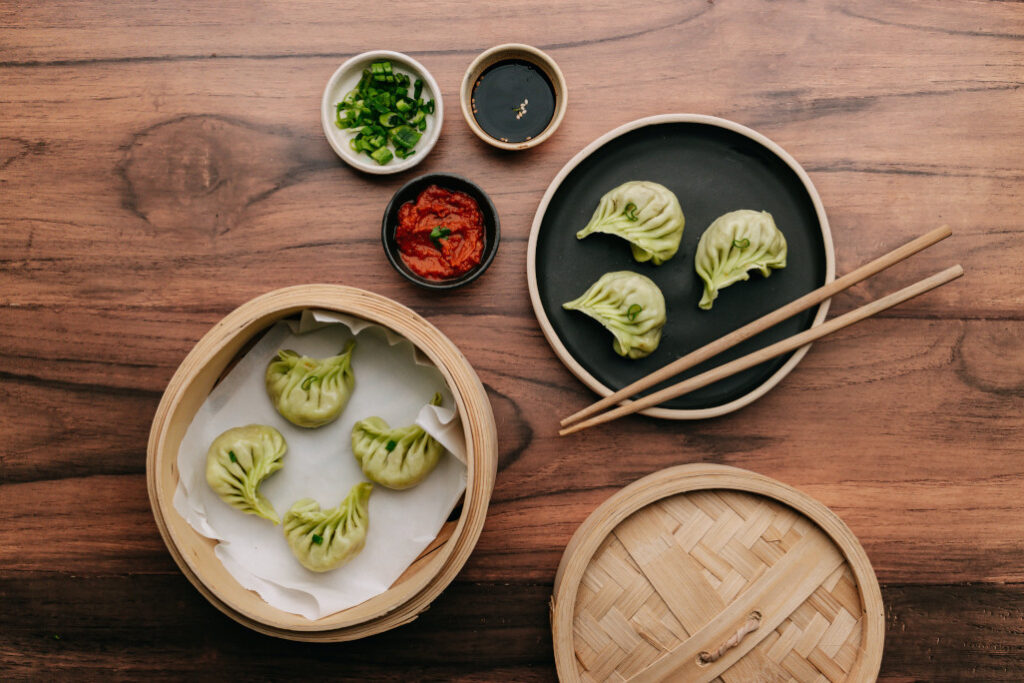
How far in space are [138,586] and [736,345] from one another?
6.86 ft

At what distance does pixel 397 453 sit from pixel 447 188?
83 centimetres

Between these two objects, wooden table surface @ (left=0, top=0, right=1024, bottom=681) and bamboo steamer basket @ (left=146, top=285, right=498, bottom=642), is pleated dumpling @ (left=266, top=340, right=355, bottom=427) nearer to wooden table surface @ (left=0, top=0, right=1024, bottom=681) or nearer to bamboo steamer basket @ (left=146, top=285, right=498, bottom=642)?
bamboo steamer basket @ (left=146, top=285, right=498, bottom=642)

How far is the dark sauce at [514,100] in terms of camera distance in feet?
6.51

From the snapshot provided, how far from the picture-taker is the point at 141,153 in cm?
206

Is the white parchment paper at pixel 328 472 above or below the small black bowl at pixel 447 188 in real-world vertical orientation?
below

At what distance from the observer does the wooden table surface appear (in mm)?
2010

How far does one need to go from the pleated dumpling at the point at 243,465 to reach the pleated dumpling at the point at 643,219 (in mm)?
1172

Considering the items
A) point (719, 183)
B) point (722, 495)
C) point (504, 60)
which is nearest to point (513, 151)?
point (504, 60)

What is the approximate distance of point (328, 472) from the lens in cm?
196

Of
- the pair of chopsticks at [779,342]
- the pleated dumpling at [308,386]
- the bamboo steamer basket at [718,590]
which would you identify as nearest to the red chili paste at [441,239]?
the pleated dumpling at [308,386]

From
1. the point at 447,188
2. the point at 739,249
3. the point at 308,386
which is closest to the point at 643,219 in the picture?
the point at 739,249

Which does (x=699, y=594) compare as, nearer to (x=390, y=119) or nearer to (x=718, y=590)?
(x=718, y=590)

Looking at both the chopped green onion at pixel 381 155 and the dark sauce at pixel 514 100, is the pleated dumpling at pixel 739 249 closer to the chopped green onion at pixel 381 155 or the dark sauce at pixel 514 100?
the dark sauce at pixel 514 100

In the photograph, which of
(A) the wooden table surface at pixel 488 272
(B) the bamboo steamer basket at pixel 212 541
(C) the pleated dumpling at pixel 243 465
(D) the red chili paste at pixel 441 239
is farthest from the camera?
(A) the wooden table surface at pixel 488 272
